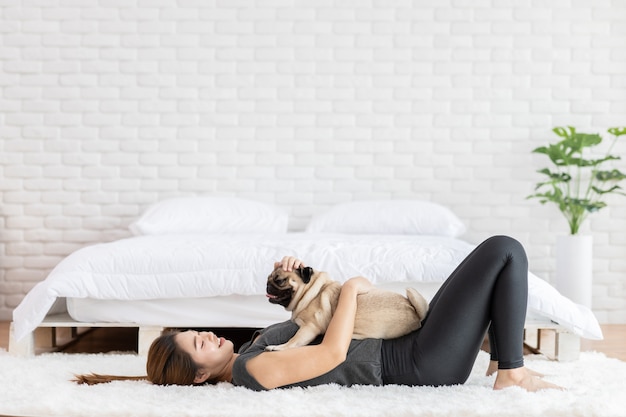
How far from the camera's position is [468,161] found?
4043 millimetres

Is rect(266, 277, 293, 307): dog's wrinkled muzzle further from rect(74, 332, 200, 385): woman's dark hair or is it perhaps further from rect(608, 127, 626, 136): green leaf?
rect(608, 127, 626, 136): green leaf

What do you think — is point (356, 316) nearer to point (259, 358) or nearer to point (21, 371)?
point (259, 358)

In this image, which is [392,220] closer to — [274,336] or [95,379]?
[274,336]

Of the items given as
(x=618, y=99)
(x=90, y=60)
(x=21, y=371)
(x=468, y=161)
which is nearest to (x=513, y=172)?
(x=468, y=161)

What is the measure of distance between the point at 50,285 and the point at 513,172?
272 cm

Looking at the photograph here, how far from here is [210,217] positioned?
3.55 metres

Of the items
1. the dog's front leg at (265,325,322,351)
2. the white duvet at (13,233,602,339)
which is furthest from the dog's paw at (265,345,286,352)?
the white duvet at (13,233,602,339)

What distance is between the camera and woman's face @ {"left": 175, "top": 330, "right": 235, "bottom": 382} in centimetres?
188

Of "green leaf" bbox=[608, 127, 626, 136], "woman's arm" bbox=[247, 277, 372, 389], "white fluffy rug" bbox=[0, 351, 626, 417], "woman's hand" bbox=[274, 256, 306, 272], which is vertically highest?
"green leaf" bbox=[608, 127, 626, 136]

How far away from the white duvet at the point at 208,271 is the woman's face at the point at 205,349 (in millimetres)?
695

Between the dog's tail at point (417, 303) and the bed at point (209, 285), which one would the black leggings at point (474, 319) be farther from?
the bed at point (209, 285)

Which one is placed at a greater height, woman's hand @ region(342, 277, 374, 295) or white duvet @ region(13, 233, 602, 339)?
woman's hand @ region(342, 277, 374, 295)

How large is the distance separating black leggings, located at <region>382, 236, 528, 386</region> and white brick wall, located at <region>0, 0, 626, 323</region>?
7.07 ft

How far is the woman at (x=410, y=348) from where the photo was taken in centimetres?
184
